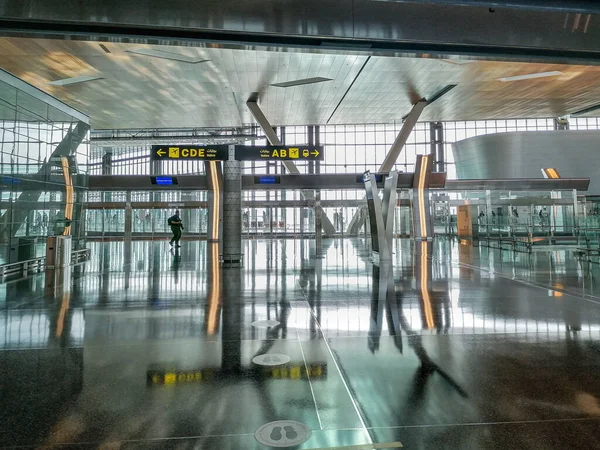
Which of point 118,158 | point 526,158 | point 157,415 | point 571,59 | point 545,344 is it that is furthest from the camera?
point 118,158

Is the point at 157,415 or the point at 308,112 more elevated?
the point at 308,112

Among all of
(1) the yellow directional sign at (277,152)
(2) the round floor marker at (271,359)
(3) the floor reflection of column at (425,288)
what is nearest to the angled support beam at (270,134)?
(1) the yellow directional sign at (277,152)

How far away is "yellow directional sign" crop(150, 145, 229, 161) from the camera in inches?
468

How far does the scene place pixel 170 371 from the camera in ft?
11.6

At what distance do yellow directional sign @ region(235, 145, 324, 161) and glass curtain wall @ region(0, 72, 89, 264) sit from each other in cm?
561

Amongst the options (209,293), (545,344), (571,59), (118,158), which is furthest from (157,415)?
(118,158)

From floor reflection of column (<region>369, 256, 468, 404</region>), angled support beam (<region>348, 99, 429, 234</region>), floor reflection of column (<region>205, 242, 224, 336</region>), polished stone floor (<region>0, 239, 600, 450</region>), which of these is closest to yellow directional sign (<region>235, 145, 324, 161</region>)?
floor reflection of column (<region>205, 242, 224, 336</region>)

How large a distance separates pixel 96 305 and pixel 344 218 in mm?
27904

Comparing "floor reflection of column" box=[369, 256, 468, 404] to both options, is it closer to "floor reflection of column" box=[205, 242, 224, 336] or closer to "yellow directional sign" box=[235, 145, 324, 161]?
"floor reflection of column" box=[205, 242, 224, 336]

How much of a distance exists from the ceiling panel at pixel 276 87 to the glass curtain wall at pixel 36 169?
201 inches

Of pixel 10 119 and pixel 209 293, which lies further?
pixel 10 119

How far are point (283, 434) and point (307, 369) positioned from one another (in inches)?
43.3

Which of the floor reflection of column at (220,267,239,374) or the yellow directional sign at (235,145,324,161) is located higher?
the yellow directional sign at (235,145,324,161)

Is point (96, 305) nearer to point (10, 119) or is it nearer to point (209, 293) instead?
point (209, 293)
